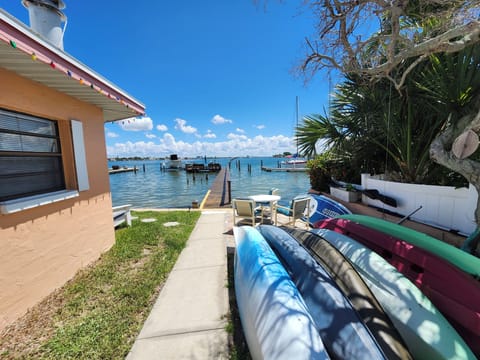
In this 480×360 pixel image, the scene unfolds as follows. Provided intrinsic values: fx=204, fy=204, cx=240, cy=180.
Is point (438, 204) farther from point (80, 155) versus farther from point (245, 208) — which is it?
point (80, 155)

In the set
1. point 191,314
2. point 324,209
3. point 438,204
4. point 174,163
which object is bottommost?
point 191,314

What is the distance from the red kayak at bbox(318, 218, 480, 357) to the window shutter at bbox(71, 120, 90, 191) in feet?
14.3

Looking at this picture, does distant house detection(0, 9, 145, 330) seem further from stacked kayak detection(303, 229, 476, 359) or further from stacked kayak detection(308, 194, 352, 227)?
stacked kayak detection(308, 194, 352, 227)

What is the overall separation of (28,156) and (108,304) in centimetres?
216

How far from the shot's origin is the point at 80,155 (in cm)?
326

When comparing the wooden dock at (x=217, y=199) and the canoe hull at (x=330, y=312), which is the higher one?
the canoe hull at (x=330, y=312)

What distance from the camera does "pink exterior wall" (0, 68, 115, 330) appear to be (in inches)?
87.7

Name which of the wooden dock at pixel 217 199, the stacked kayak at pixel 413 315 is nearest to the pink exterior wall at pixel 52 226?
the stacked kayak at pixel 413 315

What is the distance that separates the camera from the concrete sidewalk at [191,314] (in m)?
Answer: 1.88

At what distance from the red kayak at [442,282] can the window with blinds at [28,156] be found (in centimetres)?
450

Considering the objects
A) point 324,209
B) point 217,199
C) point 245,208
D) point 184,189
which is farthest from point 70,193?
point 184,189

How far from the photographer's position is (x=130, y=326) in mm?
2168

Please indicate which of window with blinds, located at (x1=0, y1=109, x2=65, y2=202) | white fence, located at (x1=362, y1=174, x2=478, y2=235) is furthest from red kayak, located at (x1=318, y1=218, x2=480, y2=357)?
window with blinds, located at (x1=0, y1=109, x2=65, y2=202)

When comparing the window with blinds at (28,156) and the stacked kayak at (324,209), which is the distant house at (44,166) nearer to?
the window with blinds at (28,156)
